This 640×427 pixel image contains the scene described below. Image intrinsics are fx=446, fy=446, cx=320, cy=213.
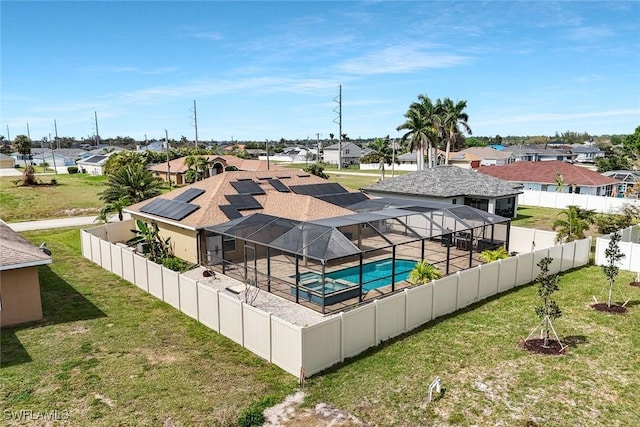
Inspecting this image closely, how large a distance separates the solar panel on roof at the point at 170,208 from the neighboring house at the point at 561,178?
39.5 m

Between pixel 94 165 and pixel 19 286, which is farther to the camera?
Result: pixel 94 165

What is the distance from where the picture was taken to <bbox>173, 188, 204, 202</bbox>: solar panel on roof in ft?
89.5

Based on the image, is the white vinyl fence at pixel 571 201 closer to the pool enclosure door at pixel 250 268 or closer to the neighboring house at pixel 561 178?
the neighboring house at pixel 561 178

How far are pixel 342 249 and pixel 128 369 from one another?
8755mm

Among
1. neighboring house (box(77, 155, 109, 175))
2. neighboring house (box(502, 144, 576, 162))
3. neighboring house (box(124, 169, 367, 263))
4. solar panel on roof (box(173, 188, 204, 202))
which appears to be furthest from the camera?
neighboring house (box(502, 144, 576, 162))

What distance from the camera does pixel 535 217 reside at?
127 feet

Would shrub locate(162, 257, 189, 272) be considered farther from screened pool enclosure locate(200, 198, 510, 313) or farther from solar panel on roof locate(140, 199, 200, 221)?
solar panel on roof locate(140, 199, 200, 221)

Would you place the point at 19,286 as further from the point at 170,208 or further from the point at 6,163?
the point at 6,163

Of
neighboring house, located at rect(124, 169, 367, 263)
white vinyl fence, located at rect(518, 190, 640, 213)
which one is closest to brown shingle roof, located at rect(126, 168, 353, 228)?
neighboring house, located at rect(124, 169, 367, 263)

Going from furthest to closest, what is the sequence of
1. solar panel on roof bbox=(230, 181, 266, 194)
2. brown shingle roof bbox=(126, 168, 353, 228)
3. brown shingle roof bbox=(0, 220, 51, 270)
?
solar panel on roof bbox=(230, 181, 266, 194) → brown shingle roof bbox=(126, 168, 353, 228) → brown shingle roof bbox=(0, 220, 51, 270)

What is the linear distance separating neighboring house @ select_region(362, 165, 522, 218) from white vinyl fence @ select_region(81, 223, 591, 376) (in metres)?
12.5

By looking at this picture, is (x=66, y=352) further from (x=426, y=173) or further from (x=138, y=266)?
(x=426, y=173)

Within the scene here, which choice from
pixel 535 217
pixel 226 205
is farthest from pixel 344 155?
pixel 226 205

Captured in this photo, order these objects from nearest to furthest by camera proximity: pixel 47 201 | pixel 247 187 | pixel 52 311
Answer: pixel 52 311, pixel 247 187, pixel 47 201
